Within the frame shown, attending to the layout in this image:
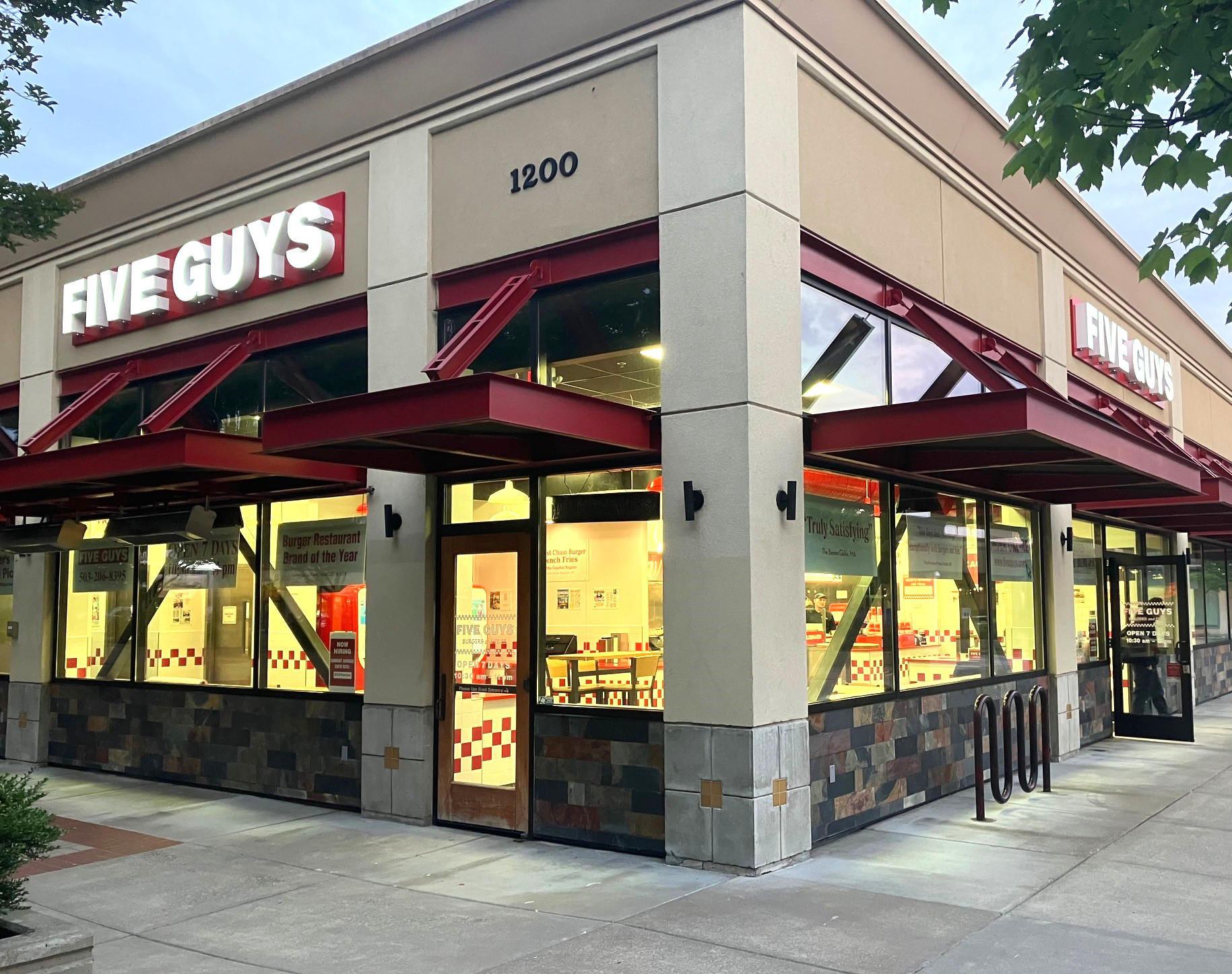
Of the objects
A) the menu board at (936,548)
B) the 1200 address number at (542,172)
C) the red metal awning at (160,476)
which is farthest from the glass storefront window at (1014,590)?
the red metal awning at (160,476)

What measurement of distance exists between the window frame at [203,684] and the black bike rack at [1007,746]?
18.2 ft

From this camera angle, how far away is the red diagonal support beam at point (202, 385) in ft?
35.6

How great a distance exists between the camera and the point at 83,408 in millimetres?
12672

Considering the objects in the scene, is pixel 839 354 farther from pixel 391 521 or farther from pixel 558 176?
pixel 391 521

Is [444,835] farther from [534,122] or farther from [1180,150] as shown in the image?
[1180,150]

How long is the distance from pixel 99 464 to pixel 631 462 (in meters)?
4.99

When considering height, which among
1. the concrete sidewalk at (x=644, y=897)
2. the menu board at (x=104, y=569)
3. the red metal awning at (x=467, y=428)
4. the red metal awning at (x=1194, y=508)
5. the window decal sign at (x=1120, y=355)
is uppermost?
the window decal sign at (x=1120, y=355)

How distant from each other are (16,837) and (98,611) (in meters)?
9.16

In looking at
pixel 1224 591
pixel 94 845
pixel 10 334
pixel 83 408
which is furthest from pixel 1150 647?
pixel 10 334

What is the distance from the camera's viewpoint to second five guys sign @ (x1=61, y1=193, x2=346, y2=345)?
446 inches

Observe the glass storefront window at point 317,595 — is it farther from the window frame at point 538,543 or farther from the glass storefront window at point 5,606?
the glass storefront window at point 5,606

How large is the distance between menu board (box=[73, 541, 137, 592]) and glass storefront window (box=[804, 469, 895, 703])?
27.2 feet

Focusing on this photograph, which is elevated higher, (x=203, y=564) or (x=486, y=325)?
(x=486, y=325)

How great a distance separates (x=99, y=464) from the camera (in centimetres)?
1030
